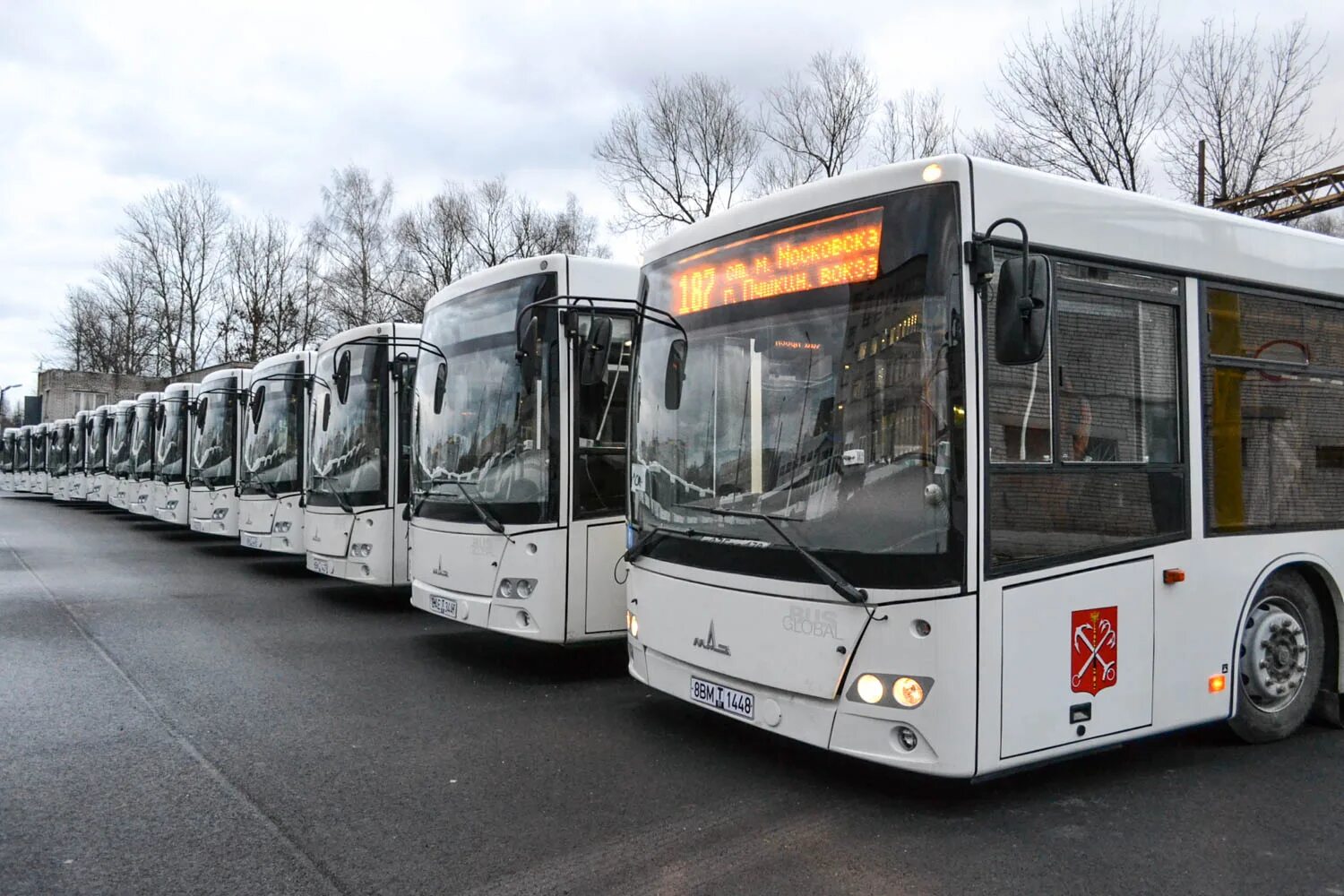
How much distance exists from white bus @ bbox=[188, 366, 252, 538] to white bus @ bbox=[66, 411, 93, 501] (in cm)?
1555

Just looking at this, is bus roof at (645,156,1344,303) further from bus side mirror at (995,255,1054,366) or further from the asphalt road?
the asphalt road

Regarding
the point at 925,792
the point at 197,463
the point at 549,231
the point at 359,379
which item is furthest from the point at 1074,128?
the point at 549,231

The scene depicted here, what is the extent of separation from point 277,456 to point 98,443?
18.2 meters

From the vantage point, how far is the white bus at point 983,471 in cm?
456

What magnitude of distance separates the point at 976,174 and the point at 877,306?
2.46 ft

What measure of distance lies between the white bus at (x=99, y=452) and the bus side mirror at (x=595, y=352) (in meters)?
23.2

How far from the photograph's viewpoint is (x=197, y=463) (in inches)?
713

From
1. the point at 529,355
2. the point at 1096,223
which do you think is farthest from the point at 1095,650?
the point at 529,355

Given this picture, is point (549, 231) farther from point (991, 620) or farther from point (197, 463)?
point (991, 620)

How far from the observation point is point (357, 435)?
11.2 m

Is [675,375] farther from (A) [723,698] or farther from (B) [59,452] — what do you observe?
(B) [59,452]

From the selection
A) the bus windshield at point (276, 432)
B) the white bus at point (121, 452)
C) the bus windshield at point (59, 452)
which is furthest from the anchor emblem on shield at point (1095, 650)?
the bus windshield at point (59, 452)

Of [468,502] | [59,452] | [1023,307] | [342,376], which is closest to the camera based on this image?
[1023,307]

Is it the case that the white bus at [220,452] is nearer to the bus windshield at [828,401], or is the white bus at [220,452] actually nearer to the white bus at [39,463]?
the bus windshield at [828,401]
